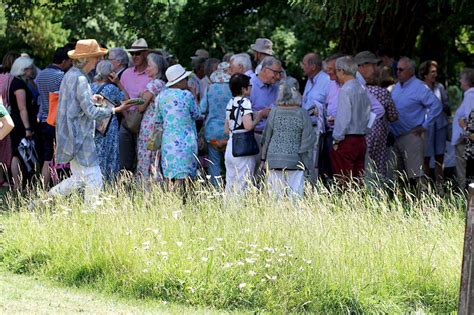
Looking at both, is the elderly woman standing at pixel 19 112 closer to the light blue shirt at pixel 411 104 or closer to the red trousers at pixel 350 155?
the red trousers at pixel 350 155

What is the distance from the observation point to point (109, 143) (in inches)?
485

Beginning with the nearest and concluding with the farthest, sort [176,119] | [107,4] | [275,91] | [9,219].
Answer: [9,219] < [176,119] < [275,91] < [107,4]

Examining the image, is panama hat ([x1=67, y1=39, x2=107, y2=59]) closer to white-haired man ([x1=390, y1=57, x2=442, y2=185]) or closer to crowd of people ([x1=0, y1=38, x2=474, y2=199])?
crowd of people ([x1=0, y1=38, x2=474, y2=199])

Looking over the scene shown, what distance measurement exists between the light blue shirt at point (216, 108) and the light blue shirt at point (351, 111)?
1.51 meters

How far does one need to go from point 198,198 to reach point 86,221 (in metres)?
1.12

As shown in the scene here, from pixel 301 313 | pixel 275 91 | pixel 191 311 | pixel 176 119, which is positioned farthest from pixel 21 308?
pixel 275 91

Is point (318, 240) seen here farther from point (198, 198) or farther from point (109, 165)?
point (109, 165)

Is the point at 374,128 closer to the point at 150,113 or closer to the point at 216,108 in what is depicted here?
the point at 216,108

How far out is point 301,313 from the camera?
782 cm

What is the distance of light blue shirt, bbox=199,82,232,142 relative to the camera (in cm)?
1250

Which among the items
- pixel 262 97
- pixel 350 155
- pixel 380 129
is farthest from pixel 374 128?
pixel 262 97

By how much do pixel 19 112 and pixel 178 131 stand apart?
3.08 meters

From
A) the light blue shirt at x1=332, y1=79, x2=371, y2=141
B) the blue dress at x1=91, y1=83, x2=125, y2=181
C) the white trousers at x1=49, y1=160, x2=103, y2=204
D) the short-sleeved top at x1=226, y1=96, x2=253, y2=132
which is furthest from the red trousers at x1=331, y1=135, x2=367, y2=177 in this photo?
the white trousers at x1=49, y1=160, x2=103, y2=204

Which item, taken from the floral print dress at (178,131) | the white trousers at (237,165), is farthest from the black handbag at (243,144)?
the floral print dress at (178,131)
